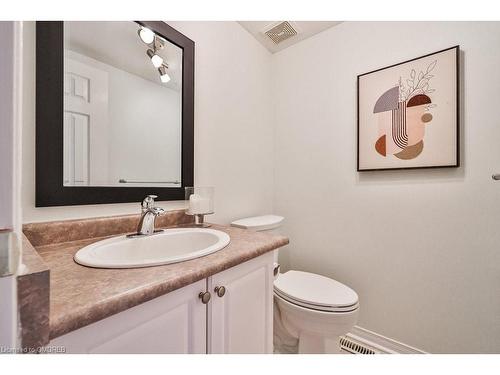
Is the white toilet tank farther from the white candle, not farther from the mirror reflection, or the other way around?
the mirror reflection

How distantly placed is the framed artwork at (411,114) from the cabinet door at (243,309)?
38.6 inches

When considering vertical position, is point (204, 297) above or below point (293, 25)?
below

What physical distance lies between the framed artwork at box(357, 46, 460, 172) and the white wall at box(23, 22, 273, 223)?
27.5 inches

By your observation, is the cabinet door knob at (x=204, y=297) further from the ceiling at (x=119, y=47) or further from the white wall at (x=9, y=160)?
the ceiling at (x=119, y=47)

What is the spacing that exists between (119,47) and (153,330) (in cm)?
108

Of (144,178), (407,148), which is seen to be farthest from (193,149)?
(407,148)

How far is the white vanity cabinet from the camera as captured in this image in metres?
0.42

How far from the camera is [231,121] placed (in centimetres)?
142

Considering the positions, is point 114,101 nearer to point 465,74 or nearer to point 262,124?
point 262,124

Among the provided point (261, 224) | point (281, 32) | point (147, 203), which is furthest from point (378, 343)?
point (281, 32)

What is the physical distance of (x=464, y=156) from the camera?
42.8 inches

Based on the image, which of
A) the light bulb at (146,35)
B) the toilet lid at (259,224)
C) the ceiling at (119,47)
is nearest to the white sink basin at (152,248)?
the toilet lid at (259,224)

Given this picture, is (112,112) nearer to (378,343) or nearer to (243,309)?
(243,309)

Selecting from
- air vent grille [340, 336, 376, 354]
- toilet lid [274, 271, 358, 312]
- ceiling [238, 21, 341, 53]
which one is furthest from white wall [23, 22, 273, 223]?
air vent grille [340, 336, 376, 354]
